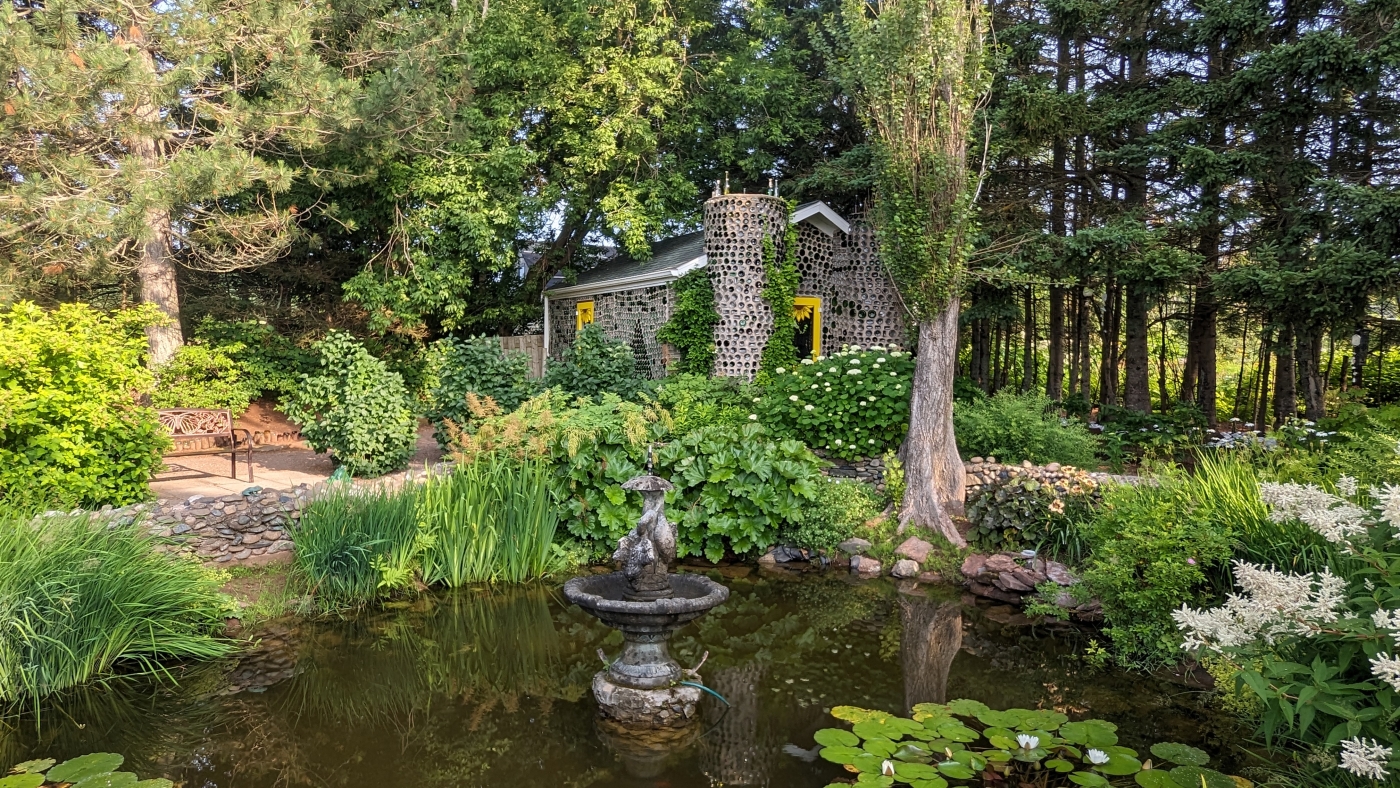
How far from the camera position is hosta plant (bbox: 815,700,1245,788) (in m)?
3.30

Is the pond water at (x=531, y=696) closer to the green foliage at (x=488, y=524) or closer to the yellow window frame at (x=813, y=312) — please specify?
the green foliage at (x=488, y=524)

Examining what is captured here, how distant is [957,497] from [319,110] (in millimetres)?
10099

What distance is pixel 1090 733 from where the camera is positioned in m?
3.68

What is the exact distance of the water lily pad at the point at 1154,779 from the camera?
3.21 meters

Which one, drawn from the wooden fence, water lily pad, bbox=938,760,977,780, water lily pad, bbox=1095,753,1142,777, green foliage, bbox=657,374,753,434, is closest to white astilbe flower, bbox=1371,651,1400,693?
water lily pad, bbox=1095,753,1142,777

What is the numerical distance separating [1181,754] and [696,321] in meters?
9.18

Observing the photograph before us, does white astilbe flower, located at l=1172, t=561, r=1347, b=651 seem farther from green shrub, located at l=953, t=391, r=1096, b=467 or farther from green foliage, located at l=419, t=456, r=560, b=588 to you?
green shrub, located at l=953, t=391, r=1096, b=467

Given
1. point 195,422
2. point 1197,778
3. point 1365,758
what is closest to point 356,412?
point 195,422

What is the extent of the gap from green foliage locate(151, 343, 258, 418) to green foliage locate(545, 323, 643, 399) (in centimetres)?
476

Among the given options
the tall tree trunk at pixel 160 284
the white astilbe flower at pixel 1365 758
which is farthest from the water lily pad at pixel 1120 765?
the tall tree trunk at pixel 160 284

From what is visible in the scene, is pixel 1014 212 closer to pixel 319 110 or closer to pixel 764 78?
pixel 764 78

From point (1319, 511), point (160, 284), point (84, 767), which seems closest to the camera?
point (1319, 511)

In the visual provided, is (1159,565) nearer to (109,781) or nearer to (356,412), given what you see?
(109,781)

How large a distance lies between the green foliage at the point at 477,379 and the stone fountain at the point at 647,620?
5735 millimetres
